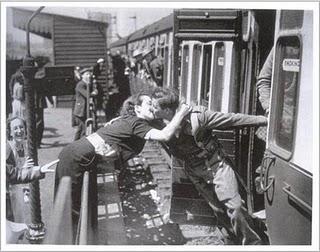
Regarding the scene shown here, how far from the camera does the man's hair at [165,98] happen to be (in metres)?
2.12

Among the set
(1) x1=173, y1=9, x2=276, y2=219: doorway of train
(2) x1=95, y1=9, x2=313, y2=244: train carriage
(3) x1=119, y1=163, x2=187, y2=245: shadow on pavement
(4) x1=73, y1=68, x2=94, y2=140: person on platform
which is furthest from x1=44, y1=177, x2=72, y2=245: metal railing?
(4) x1=73, y1=68, x2=94, y2=140: person on platform

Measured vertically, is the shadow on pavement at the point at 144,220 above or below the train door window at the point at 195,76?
below

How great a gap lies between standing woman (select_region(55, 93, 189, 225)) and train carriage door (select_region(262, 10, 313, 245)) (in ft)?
1.58

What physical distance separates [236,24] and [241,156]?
0.72 m

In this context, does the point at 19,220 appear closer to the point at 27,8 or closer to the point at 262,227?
the point at 27,8

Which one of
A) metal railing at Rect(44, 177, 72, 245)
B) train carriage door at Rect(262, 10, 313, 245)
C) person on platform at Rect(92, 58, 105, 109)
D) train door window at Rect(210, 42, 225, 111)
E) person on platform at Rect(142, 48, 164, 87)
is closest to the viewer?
metal railing at Rect(44, 177, 72, 245)

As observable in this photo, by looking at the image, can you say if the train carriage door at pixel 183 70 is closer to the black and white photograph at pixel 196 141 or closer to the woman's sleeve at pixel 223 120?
the black and white photograph at pixel 196 141

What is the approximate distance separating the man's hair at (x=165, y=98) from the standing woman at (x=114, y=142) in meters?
0.04

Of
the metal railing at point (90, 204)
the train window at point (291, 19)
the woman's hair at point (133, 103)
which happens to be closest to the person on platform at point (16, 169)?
the metal railing at point (90, 204)

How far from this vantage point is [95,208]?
2148mm

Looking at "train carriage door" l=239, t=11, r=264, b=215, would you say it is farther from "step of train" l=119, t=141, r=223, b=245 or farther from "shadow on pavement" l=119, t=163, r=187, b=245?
"shadow on pavement" l=119, t=163, r=187, b=245

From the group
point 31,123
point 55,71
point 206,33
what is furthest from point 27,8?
point 206,33

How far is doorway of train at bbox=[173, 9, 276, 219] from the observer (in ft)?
7.75

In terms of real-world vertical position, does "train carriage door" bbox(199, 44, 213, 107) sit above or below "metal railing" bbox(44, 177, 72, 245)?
above
